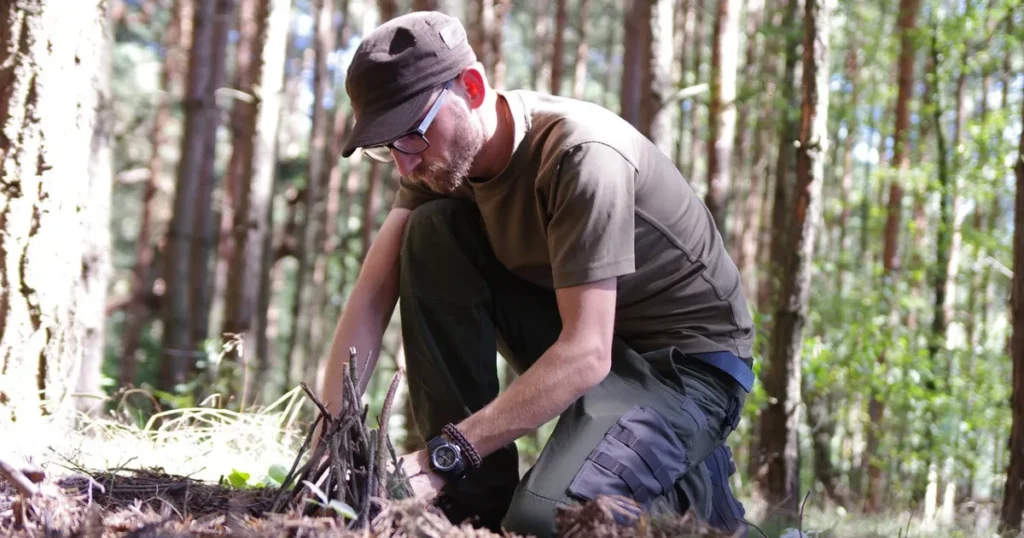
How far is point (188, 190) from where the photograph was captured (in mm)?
9531

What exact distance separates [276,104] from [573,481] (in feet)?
25.3

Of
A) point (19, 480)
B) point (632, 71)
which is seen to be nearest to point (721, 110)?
point (632, 71)

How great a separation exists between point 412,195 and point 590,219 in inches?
35.8

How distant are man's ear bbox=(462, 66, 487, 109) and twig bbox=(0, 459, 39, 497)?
1394 millimetres

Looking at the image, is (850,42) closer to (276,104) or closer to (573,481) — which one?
(276,104)

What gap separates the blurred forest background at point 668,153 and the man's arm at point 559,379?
161 centimetres

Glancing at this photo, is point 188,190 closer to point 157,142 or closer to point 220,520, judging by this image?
point 157,142

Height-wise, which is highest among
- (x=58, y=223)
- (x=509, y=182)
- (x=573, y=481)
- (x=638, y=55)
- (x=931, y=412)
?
(x=638, y=55)

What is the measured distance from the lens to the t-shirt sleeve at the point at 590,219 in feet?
7.34

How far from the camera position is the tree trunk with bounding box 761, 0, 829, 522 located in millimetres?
4793

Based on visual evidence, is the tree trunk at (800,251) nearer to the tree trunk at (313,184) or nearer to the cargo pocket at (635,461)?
the cargo pocket at (635,461)

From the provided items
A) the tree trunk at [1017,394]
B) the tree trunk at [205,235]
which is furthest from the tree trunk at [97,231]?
the tree trunk at [205,235]

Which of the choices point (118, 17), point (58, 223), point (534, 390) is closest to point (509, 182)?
point (534, 390)

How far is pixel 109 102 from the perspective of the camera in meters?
4.98
